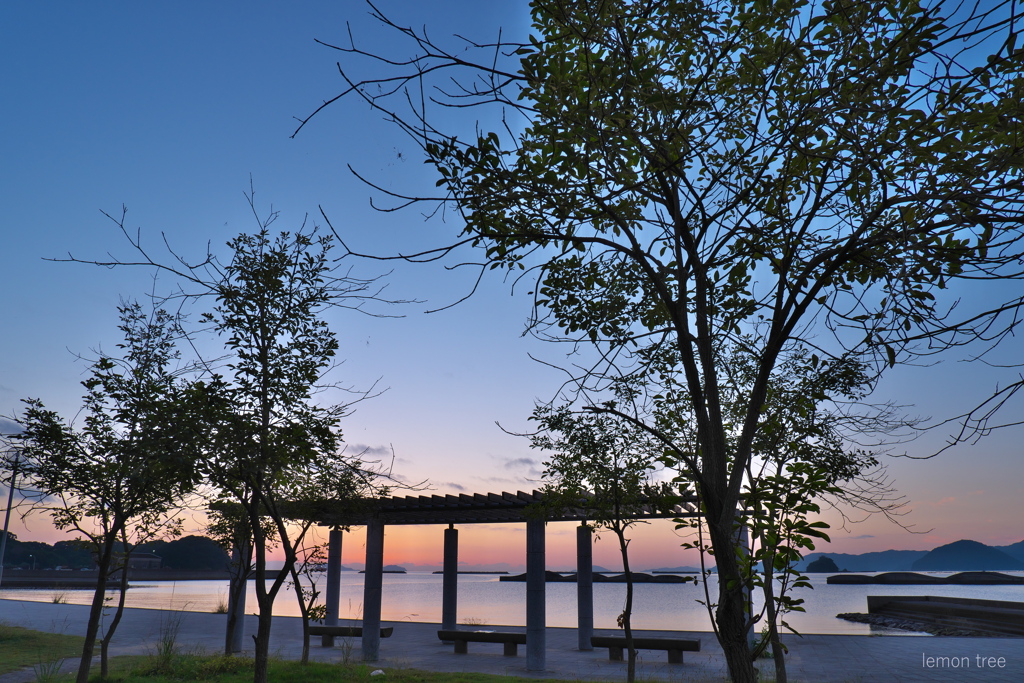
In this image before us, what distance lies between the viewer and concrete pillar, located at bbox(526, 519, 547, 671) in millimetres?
15305

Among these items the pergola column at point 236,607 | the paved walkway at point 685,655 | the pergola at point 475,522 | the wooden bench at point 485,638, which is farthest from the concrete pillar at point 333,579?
the wooden bench at point 485,638

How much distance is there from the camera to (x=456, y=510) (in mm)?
19422

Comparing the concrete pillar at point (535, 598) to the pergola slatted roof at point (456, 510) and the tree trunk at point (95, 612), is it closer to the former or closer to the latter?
the pergola slatted roof at point (456, 510)

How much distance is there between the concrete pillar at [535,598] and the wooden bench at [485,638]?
2224mm

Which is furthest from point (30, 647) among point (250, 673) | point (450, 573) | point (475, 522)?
point (475, 522)

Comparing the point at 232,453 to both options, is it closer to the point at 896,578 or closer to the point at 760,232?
the point at 760,232

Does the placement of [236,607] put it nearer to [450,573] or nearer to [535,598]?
[450,573]

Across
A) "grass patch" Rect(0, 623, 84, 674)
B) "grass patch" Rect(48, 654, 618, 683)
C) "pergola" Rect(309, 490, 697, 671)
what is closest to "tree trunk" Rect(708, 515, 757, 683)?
"pergola" Rect(309, 490, 697, 671)

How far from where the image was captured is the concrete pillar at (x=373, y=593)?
17016 millimetres

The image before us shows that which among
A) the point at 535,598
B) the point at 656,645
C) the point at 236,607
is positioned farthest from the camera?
the point at 236,607

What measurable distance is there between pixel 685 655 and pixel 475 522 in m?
7.42

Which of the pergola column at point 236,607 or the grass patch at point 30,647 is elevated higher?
the pergola column at point 236,607

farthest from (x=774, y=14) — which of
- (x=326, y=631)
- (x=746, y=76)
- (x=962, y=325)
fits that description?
(x=326, y=631)

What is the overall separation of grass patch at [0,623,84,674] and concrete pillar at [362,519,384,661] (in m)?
7.05
